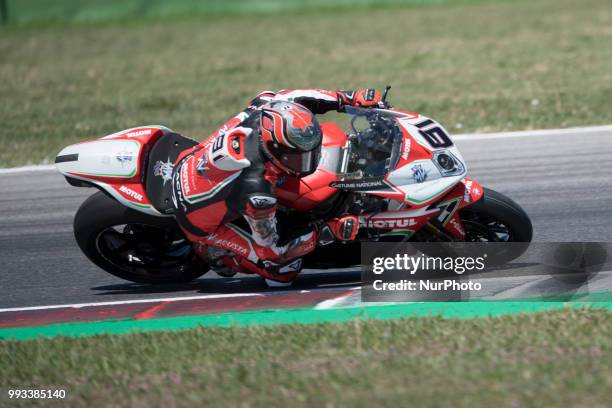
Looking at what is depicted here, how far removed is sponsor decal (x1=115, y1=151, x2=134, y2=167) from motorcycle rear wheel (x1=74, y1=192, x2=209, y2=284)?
10.6 inches

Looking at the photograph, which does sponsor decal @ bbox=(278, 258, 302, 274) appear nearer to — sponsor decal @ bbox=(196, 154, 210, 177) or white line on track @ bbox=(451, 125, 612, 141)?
sponsor decal @ bbox=(196, 154, 210, 177)

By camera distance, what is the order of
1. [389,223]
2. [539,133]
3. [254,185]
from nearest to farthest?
[254,185] → [389,223] → [539,133]

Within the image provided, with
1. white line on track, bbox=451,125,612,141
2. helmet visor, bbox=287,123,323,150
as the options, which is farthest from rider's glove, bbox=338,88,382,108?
white line on track, bbox=451,125,612,141

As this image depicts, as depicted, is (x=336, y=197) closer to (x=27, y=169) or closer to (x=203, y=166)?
(x=203, y=166)

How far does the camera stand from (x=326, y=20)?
21.7 m

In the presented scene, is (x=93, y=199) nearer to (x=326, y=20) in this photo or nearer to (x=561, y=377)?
(x=561, y=377)

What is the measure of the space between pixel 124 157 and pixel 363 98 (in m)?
1.69

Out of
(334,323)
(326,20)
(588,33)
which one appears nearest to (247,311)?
(334,323)

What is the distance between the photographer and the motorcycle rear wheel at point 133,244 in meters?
6.25

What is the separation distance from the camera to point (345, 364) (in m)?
4.70

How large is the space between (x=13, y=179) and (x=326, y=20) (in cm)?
1317

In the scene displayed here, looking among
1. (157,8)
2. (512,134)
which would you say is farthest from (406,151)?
(157,8)

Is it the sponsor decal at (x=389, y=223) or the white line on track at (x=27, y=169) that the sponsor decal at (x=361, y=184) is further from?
the white line on track at (x=27, y=169)

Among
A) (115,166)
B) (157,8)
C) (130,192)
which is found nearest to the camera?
(130,192)
